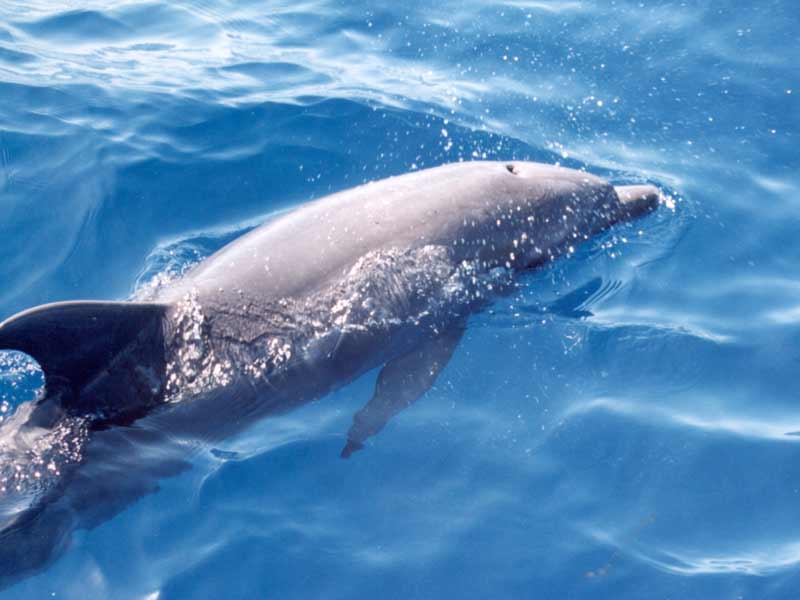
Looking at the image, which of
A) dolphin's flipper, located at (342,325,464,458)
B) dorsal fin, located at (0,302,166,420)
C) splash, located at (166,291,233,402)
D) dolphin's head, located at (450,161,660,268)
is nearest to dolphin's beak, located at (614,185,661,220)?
dolphin's head, located at (450,161,660,268)

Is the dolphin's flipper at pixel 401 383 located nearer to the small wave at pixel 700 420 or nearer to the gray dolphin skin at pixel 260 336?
the gray dolphin skin at pixel 260 336

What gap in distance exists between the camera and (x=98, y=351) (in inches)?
230

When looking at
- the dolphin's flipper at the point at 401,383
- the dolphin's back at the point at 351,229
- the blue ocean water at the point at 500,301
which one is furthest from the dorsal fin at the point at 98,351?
the dolphin's flipper at the point at 401,383

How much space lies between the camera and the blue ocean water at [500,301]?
5.85 meters

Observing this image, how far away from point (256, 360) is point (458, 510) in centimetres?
173

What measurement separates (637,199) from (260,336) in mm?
4066

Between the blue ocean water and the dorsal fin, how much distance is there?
71cm

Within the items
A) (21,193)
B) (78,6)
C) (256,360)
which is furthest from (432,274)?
(78,6)

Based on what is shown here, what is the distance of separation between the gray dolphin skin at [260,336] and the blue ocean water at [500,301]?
206mm

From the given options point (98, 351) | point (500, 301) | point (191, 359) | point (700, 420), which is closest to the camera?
point (98, 351)

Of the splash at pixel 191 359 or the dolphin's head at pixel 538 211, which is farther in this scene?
the dolphin's head at pixel 538 211

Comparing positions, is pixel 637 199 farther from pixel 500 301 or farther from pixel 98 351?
pixel 98 351

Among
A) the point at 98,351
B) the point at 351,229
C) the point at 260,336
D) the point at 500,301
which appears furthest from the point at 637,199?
the point at 98,351

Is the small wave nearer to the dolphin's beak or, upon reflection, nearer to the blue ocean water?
the blue ocean water
